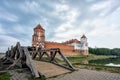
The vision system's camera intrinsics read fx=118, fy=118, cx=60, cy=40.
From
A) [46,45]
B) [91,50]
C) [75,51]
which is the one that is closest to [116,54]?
[91,50]

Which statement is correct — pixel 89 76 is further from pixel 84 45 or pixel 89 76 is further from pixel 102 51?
pixel 102 51

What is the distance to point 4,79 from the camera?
21.5 ft

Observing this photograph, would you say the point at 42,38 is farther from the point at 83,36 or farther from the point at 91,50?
the point at 91,50

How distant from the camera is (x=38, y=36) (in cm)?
4934

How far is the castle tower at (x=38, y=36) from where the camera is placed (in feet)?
158

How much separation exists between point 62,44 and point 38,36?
13.3 metres

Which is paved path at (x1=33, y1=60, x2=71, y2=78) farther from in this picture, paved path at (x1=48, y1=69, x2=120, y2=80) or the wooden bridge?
paved path at (x1=48, y1=69, x2=120, y2=80)

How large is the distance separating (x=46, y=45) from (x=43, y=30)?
23.5 ft

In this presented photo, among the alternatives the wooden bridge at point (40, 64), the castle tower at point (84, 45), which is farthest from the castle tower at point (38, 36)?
the wooden bridge at point (40, 64)

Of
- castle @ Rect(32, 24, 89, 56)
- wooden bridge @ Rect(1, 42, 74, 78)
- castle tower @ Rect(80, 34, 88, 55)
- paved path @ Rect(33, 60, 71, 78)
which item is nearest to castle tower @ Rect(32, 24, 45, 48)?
castle @ Rect(32, 24, 89, 56)

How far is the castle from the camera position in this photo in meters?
48.6

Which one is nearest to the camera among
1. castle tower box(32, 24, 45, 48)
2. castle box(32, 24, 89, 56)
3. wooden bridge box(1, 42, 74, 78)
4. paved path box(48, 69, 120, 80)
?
paved path box(48, 69, 120, 80)

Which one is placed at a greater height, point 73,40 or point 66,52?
point 73,40

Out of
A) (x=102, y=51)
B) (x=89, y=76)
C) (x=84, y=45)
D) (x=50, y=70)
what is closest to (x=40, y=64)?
(x=50, y=70)
